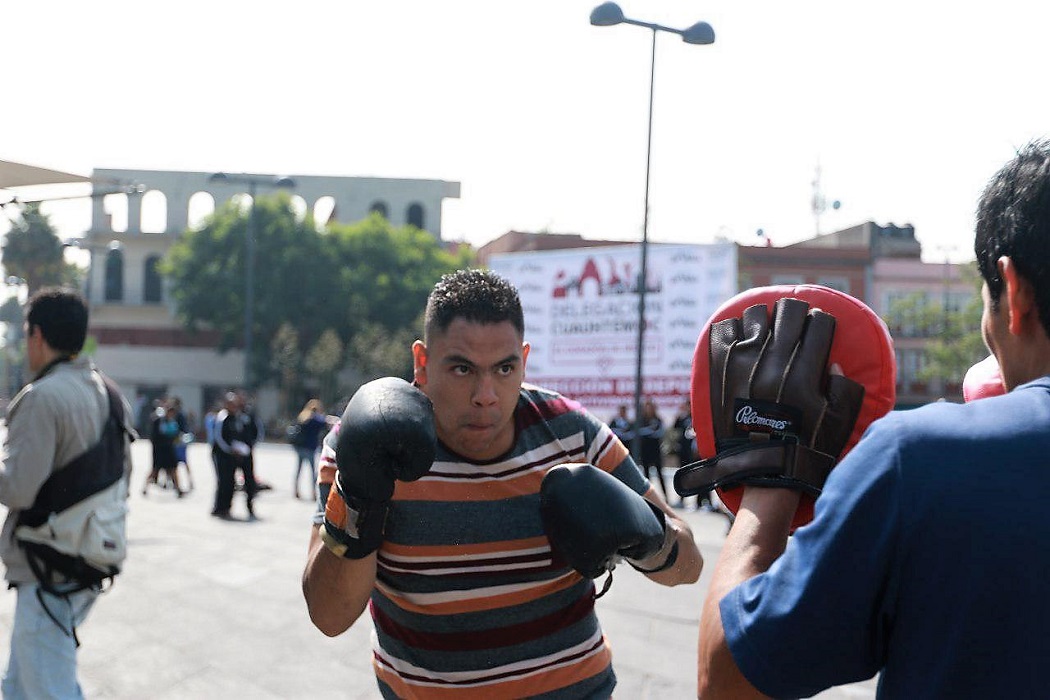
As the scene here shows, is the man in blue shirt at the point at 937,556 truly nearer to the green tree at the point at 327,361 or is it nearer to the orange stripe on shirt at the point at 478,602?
the orange stripe on shirt at the point at 478,602

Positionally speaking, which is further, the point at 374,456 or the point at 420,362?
the point at 420,362

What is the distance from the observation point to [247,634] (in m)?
5.92

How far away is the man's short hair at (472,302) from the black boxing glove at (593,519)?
50cm

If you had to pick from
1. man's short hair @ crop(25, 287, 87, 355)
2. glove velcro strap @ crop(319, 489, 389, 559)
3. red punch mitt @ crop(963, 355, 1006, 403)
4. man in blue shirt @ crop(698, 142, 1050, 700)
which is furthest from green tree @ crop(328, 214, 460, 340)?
man in blue shirt @ crop(698, 142, 1050, 700)

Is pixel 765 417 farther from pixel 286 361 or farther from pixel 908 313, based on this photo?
pixel 908 313

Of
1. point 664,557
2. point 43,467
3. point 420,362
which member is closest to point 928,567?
point 664,557

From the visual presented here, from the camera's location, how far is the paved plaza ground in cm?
500

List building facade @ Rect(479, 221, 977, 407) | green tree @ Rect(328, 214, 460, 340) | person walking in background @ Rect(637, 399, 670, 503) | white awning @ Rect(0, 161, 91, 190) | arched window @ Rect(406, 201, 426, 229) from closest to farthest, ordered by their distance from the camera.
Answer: white awning @ Rect(0, 161, 91, 190)
person walking in background @ Rect(637, 399, 670, 503)
green tree @ Rect(328, 214, 460, 340)
building facade @ Rect(479, 221, 977, 407)
arched window @ Rect(406, 201, 426, 229)

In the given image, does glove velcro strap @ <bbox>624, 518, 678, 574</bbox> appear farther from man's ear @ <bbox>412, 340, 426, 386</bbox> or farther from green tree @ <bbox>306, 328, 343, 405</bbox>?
green tree @ <bbox>306, 328, 343, 405</bbox>

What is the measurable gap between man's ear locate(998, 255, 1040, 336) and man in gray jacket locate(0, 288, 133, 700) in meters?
2.95

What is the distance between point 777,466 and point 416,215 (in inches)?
1787

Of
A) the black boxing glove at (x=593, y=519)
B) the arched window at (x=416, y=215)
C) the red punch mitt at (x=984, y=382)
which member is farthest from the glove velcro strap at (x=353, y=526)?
the arched window at (x=416, y=215)

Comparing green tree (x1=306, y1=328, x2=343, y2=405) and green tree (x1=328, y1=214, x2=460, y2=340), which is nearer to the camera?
green tree (x1=306, y1=328, x2=343, y2=405)

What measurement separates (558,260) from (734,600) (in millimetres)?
20456
